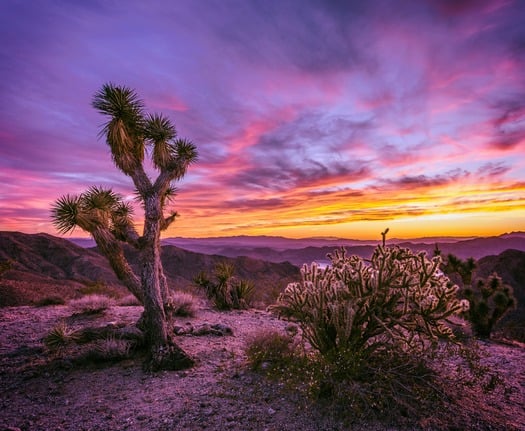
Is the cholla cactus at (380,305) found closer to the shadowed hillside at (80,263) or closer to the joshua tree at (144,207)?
the joshua tree at (144,207)

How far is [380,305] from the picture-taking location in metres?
4.74

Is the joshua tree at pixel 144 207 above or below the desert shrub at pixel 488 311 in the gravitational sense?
above

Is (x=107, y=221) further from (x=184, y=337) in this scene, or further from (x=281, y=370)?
(x=281, y=370)

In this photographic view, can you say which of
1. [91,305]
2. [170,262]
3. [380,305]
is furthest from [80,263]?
[380,305]

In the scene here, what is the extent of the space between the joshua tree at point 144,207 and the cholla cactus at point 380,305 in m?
3.01

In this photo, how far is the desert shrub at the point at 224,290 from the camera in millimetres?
12461

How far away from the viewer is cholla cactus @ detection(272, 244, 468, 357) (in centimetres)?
458

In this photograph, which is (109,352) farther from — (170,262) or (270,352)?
(170,262)

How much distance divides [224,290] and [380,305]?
8559 mm

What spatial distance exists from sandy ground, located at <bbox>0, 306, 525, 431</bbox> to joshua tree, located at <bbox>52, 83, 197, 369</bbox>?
2.60 ft

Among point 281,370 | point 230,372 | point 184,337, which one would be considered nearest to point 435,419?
point 281,370

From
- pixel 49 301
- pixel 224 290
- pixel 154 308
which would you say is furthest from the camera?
pixel 224 290

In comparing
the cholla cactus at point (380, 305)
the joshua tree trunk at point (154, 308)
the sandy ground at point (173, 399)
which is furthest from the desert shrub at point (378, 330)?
the joshua tree trunk at point (154, 308)

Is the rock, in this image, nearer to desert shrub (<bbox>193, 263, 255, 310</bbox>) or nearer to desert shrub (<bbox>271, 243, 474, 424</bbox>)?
desert shrub (<bbox>271, 243, 474, 424</bbox>)
